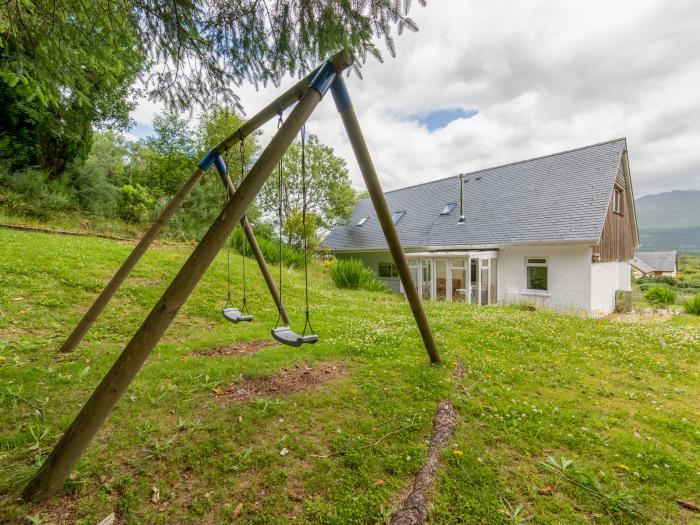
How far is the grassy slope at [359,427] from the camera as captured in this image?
1.71 m

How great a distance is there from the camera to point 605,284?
13.3 metres

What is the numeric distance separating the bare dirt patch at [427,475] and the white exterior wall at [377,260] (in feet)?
48.1

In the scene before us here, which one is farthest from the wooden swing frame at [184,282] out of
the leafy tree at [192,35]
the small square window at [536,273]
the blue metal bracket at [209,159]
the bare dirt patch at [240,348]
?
the small square window at [536,273]

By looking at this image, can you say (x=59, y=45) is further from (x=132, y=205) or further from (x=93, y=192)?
(x=93, y=192)

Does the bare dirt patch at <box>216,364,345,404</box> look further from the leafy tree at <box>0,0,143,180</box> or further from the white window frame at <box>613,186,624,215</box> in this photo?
the white window frame at <box>613,186,624,215</box>

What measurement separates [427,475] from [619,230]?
1752cm

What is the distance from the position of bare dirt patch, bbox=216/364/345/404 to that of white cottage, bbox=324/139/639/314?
1151 cm

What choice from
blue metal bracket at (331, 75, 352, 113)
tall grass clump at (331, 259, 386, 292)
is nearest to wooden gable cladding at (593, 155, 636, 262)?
tall grass clump at (331, 259, 386, 292)

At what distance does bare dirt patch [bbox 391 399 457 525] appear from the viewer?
161cm

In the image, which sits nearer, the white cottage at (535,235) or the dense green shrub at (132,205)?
the white cottage at (535,235)

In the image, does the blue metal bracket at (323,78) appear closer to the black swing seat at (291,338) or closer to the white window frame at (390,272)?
the black swing seat at (291,338)

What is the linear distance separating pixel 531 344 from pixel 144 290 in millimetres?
7147

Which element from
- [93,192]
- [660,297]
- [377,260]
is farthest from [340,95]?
[660,297]

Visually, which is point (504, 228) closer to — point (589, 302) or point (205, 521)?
point (589, 302)
